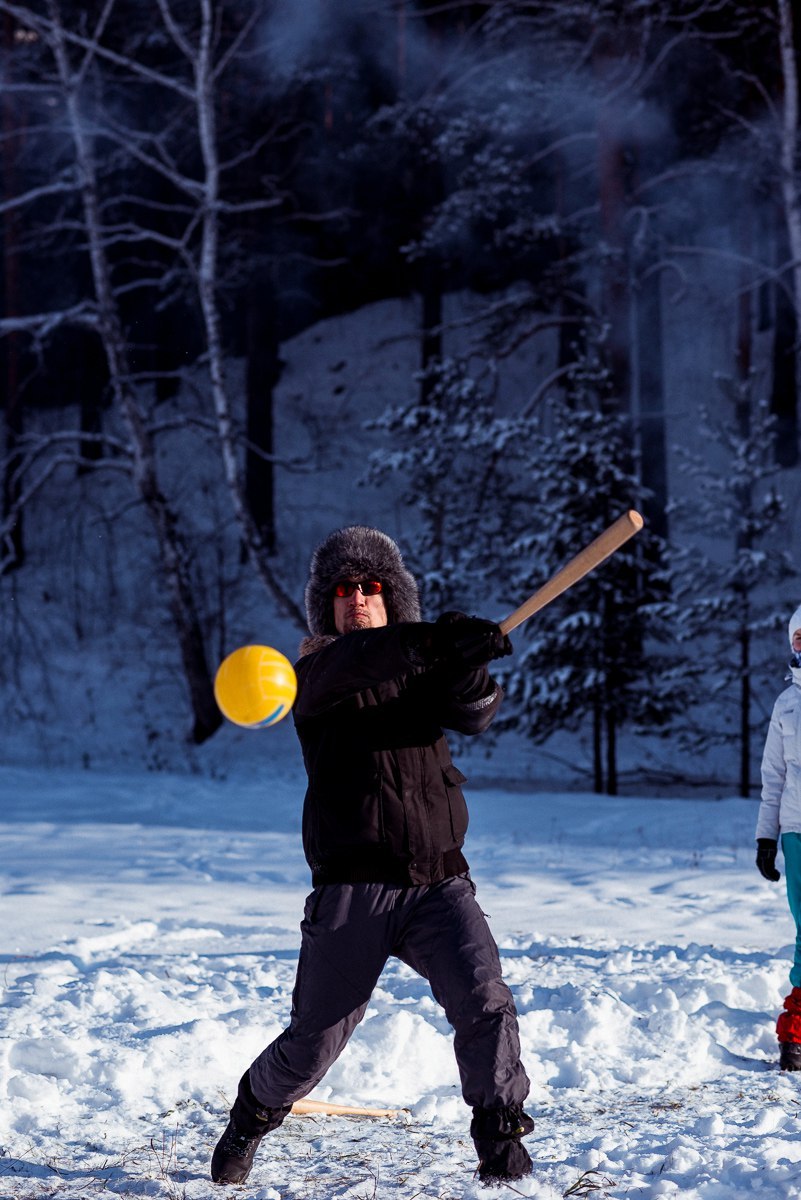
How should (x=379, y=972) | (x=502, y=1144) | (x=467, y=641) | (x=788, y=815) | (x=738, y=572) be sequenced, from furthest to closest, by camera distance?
1. (x=738, y=572)
2. (x=788, y=815)
3. (x=379, y=972)
4. (x=502, y=1144)
5. (x=467, y=641)

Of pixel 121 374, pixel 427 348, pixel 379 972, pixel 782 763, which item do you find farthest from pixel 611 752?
pixel 379 972

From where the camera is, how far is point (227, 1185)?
3312 mm

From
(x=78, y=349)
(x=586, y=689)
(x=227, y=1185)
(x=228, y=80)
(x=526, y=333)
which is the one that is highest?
(x=228, y=80)

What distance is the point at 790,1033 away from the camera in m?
4.46

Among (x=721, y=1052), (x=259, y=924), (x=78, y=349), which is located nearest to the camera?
(x=721, y=1052)

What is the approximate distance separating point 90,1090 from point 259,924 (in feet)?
9.19

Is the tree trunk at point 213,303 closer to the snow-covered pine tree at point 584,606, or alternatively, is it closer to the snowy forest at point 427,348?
the snowy forest at point 427,348

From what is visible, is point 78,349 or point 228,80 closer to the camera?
point 228,80

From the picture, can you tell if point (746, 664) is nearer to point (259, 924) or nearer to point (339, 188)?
point (259, 924)

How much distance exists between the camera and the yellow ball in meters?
3.23

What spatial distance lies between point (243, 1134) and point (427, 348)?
760 inches

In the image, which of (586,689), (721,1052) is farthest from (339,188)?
(721,1052)

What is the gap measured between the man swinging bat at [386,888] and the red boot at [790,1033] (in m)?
1.77

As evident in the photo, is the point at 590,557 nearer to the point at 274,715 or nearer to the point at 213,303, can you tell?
the point at 274,715
